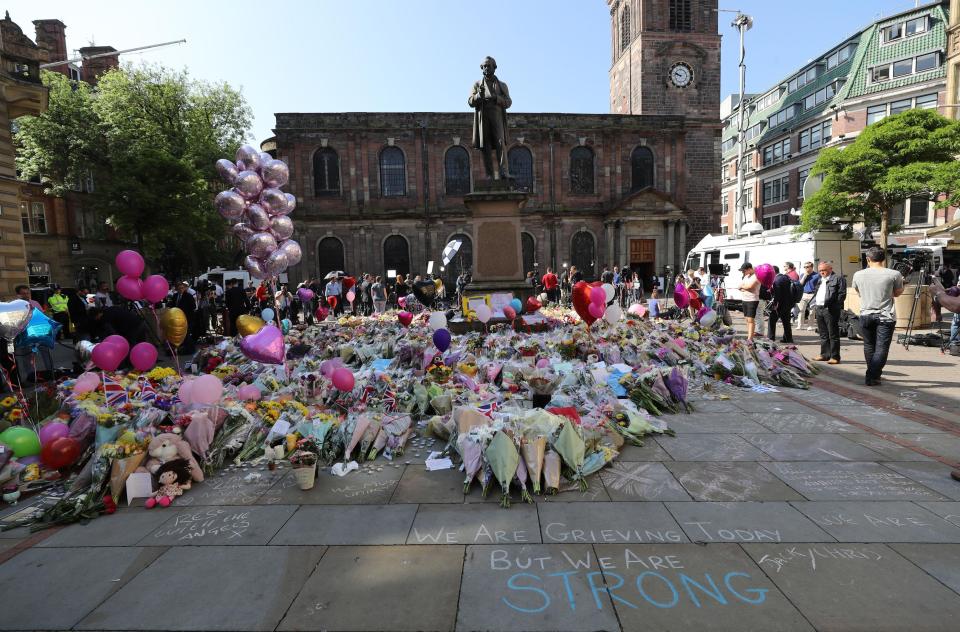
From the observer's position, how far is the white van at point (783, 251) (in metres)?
17.5

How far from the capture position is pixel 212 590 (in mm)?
2963

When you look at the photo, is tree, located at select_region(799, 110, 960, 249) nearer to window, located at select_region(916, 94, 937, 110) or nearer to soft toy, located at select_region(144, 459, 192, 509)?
window, located at select_region(916, 94, 937, 110)

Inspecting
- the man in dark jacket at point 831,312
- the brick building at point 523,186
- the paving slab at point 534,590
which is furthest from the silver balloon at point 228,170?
the brick building at point 523,186

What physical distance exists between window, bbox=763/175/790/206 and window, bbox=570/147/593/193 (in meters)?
22.0

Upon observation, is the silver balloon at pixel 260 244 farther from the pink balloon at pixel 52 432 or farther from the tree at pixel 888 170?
the tree at pixel 888 170

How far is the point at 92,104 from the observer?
29.9 meters

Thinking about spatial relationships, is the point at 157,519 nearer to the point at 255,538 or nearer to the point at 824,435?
the point at 255,538

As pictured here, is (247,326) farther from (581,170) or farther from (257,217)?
(581,170)

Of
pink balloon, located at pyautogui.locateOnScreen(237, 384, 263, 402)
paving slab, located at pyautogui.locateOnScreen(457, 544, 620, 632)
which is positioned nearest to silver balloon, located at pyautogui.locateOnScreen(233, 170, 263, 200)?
pink balloon, located at pyautogui.locateOnScreen(237, 384, 263, 402)

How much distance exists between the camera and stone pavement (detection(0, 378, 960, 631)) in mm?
2695

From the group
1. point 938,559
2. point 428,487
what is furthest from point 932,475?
point 428,487

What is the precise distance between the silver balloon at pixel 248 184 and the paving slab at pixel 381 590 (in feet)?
27.3

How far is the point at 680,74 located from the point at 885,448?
1659 inches

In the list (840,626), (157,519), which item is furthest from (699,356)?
(157,519)
